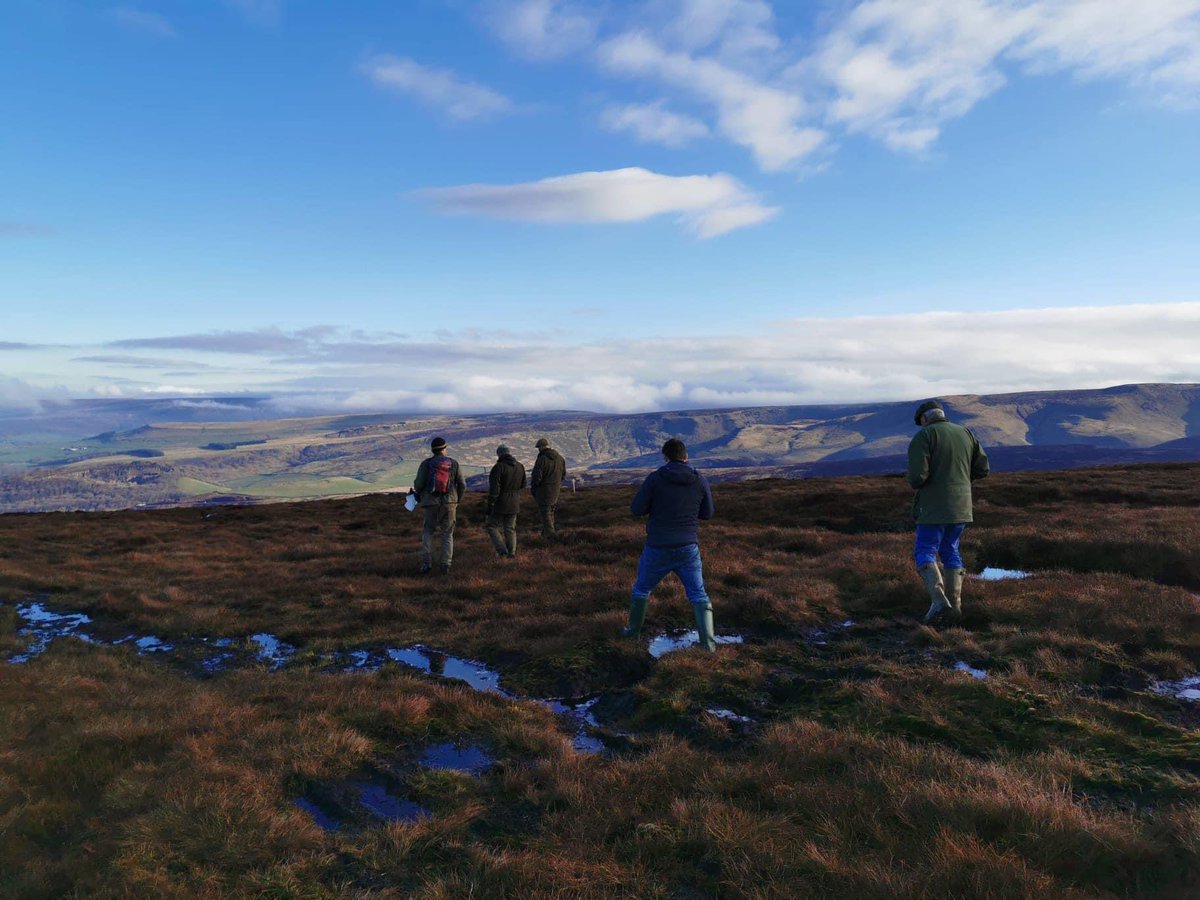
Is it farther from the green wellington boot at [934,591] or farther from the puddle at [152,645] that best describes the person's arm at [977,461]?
the puddle at [152,645]

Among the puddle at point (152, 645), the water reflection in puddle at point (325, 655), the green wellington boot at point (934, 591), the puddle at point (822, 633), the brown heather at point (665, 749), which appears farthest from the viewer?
the puddle at point (152, 645)

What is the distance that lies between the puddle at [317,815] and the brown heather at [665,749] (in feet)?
0.56

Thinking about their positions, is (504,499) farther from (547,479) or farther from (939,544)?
(939,544)

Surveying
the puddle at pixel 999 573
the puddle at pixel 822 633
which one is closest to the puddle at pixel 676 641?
the puddle at pixel 822 633

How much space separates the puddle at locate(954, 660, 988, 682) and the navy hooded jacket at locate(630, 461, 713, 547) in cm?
392

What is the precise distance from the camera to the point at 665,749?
20.2 feet

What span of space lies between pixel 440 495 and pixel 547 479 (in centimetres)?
477

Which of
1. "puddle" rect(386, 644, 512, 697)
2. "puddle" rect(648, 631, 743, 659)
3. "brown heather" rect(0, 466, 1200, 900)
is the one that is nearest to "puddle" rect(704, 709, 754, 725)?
"brown heather" rect(0, 466, 1200, 900)

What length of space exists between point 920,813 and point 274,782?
5572 millimetres

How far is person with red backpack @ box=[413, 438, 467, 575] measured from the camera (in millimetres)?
15891

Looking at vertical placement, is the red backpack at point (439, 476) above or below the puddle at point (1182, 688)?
above

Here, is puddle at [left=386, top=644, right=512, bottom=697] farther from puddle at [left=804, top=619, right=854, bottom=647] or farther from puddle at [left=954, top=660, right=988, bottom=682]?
puddle at [left=954, top=660, right=988, bottom=682]

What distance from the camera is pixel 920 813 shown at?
453 cm

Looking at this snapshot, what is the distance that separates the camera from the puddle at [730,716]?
7047mm
